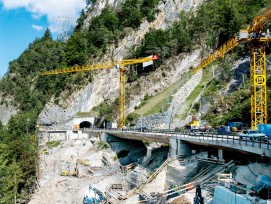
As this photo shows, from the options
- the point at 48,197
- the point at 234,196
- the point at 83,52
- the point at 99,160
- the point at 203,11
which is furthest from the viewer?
the point at 83,52

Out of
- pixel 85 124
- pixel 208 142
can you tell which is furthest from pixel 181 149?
pixel 85 124

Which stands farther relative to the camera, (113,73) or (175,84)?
(113,73)

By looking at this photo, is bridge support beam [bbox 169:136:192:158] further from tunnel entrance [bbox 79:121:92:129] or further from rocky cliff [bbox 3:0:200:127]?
tunnel entrance [bbox 79:121:92:129]

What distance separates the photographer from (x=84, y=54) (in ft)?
381

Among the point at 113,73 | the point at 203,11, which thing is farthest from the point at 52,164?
the point at 203,11

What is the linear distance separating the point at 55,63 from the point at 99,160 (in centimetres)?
7674

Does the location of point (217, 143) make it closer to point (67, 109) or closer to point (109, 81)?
point (109, 81)

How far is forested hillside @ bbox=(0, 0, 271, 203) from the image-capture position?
57553 millimetres

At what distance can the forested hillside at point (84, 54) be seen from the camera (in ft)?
189

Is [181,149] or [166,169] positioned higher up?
[181,149]

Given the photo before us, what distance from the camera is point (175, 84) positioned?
8200 cm

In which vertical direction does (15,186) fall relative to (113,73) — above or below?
below

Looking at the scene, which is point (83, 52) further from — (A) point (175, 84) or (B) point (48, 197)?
(B) point (48, 197)

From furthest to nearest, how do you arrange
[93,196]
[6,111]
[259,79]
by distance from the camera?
[6,111], [259,79], [93,196]
